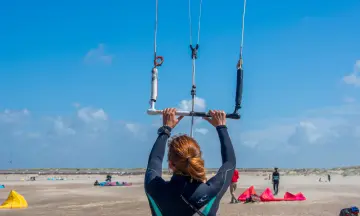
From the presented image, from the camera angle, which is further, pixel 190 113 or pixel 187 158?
pixel 190 113

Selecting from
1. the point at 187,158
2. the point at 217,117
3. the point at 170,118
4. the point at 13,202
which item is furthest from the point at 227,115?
the point at 13,202

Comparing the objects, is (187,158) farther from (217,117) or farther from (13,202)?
(13,202)

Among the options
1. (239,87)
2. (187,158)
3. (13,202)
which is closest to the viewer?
(187,158)

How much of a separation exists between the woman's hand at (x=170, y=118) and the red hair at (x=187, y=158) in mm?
382

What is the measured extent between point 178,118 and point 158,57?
0.62 metres

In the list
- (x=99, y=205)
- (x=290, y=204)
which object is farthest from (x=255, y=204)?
(x=99, y=205)

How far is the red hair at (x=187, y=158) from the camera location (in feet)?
8.02

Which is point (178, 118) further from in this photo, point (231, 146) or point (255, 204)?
point (255, 204)

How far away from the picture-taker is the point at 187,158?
8.00 ft

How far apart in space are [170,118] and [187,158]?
542 mm

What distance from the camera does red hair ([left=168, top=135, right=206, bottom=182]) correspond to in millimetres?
2445

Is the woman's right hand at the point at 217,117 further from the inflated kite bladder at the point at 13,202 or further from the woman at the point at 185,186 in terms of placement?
the inflated kite bladder at the point at 13,202

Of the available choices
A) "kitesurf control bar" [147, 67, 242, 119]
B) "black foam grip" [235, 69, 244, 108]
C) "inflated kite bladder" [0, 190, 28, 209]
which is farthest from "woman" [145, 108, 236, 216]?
"inflated kite bladder" [0, 190, 28, 209]

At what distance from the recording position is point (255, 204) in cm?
1574
